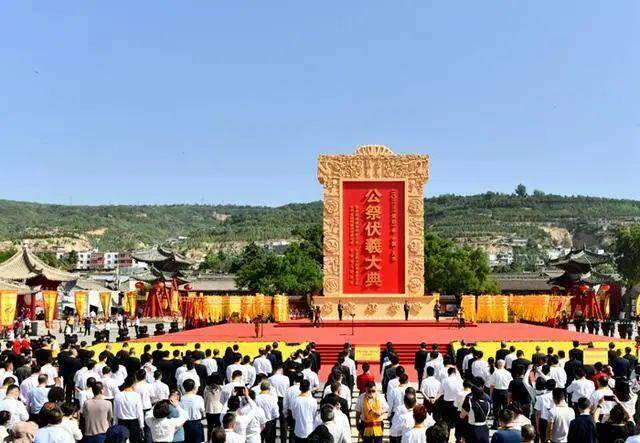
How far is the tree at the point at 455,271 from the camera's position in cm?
4000

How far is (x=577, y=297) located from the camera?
30.6m

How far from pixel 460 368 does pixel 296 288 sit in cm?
2814

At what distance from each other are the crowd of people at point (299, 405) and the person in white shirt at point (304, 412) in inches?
0.4

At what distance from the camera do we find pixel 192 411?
299 inches

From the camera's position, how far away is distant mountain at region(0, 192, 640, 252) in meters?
114

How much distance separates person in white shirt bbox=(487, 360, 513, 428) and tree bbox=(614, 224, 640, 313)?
37.1 meters

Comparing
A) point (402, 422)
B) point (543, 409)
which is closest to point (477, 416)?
point (402, 422)

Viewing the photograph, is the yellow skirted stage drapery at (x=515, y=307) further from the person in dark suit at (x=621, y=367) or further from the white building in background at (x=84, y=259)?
the white building in background at (x=84, y=259)

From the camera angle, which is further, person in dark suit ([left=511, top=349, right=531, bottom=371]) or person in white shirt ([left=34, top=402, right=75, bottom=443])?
person in dark suit ([left=511, top=349, right=531, bottom=371])

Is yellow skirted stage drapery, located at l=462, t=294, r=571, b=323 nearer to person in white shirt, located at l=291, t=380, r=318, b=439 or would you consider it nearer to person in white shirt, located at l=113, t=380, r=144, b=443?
person in white shirt, located at l=291, t=380, r=318, b=439

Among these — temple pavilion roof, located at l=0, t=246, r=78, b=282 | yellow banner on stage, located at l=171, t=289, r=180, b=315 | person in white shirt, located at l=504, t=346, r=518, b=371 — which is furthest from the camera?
temple pavilion roof, located at l=0, t=246, r=78, b=282

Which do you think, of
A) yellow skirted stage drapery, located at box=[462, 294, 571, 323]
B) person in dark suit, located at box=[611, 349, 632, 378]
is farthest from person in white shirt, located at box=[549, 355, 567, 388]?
yellow skirted stage drapery, located at box=[462, 294, 571, 323]

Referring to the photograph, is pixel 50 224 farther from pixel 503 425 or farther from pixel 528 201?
pixel 503 425

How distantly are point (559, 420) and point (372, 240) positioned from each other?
2077 cm
